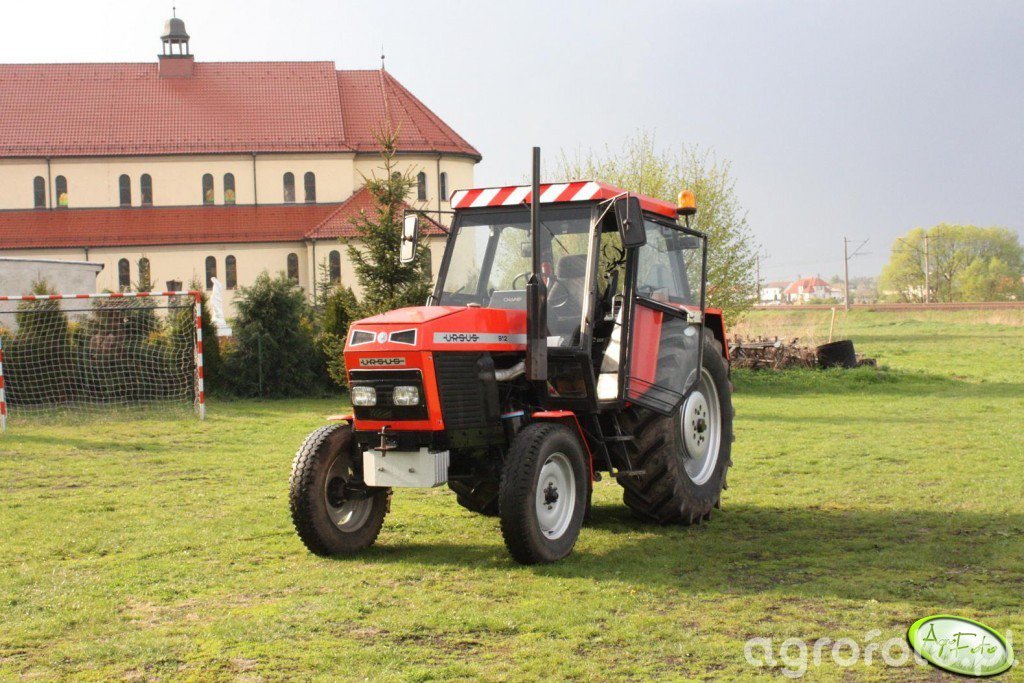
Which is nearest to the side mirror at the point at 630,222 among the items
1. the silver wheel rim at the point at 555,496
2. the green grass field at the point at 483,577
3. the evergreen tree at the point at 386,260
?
the silver wheel rim at the point at 555,496

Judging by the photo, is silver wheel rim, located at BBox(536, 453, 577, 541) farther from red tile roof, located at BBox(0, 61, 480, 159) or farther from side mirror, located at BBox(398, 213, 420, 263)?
→ red tile roof, located at BBox(0, 61, 480, 159)

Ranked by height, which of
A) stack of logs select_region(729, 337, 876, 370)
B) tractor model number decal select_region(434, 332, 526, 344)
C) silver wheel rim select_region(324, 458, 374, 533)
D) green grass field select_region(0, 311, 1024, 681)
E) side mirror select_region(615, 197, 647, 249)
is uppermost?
side mirror select_region(615, 197, 647, 249)

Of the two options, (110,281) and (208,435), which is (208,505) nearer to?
(208,435)

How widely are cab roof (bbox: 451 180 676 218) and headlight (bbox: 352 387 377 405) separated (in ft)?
6.13

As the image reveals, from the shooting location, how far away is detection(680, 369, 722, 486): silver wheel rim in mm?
8531

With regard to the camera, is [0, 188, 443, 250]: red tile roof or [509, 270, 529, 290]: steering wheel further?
[0, 188, 443, 250]: red tile roof

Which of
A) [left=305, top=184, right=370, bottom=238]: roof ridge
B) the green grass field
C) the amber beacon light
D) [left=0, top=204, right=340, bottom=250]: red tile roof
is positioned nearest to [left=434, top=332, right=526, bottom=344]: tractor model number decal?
the green grass field

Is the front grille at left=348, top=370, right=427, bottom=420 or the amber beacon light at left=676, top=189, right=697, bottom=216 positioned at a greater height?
the amber beacon light at left=676, top=189, right=697, bottom=216

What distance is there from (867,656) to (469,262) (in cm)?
421

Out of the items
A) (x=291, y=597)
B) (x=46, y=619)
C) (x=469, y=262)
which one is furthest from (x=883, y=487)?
(x=46, y=619)

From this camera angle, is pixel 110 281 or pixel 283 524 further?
pixel 110 281

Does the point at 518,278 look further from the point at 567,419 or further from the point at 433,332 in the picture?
the point at 433,332

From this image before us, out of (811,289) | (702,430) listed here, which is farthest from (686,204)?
(811,289)

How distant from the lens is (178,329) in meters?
21.7
